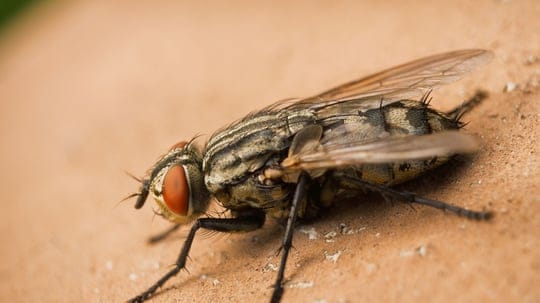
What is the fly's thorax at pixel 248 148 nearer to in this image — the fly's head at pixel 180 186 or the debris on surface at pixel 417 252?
the fly's head at pixel 180 186

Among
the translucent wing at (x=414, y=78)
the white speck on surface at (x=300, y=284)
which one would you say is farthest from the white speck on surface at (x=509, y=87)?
the white speck on surface at (x=300, y=284)

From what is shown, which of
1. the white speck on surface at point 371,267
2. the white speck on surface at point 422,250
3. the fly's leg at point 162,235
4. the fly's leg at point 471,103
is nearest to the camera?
the white speck on surface at point 422,250

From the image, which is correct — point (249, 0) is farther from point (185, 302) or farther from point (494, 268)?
point (494, 268)

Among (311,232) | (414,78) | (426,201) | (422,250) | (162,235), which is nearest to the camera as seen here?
(422,250)

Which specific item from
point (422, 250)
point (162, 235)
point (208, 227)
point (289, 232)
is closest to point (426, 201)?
point (422, 250)

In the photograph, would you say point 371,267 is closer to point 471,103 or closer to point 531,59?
point 471,103
